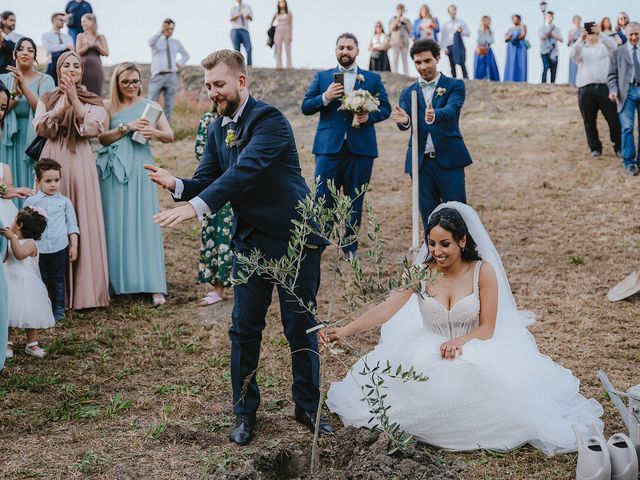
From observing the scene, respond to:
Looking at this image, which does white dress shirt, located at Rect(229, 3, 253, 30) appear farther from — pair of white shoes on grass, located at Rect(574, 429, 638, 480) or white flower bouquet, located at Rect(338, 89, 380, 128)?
pair of white shoes on grass, located at Rect(574, 429, 638, 480)

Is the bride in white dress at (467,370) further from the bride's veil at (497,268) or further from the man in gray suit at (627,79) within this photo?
the man in gray suit at (627,79)

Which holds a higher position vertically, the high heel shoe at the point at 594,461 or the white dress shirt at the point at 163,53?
the white dress shirt at the point at 163,53

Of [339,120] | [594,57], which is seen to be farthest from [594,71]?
[339,120]

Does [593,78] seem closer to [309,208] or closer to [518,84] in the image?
[518,84]

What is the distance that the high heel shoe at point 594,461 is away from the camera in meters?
3.49

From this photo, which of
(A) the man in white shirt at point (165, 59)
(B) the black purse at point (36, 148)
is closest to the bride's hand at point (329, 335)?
(B) the black purse at point (36, 148)

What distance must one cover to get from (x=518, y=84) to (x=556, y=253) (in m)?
11.7

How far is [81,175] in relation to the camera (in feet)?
23.3

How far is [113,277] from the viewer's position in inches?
290

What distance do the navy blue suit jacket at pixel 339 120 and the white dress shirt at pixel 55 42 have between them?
5.91m

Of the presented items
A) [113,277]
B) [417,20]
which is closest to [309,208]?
[113,277]

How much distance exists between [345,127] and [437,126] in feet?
3.69

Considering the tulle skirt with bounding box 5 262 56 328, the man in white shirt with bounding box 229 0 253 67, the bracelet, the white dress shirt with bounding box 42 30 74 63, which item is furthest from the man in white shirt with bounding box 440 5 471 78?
the tulle skirt with bounding box 5 262 56 328

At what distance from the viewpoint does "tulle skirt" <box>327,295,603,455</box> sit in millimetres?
4203
